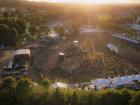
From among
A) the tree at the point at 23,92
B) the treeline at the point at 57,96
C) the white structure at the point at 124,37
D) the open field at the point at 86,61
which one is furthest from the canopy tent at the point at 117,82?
the white structure at the point at 124,37

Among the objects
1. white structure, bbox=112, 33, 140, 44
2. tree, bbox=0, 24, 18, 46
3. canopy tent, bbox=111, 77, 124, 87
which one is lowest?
canopy tent, bbox=111, 77, 124, 87

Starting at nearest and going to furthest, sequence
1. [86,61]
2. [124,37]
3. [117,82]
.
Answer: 1. [117,82]
2. [86,61]
3. [124,37]

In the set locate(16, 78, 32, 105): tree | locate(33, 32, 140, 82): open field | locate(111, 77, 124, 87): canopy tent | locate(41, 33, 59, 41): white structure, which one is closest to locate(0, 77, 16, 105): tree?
locate(16, 78, 32, 105): tree

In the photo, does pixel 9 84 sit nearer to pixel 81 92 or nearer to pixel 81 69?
→ pixel 81 92

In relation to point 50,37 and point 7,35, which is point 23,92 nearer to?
point 7,35

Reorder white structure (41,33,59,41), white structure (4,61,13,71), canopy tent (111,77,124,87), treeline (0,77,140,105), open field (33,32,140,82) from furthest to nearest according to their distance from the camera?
1. white structure (41,33,59,41)
2. white structure (4,61,13,71)
3. open field (33,32,140,82)
4. canopy tent (111,77,124,87)
5. treeline (0,77,140,105)

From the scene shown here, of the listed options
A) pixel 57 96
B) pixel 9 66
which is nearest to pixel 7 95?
pixel 57 96

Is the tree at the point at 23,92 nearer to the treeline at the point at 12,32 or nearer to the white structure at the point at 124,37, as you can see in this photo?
the treeline at the point at 12,32

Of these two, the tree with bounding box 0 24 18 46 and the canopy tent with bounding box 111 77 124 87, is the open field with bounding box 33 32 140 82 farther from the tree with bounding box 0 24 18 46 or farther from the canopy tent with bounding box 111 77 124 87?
the tree with bounding box 0 24 18 46
